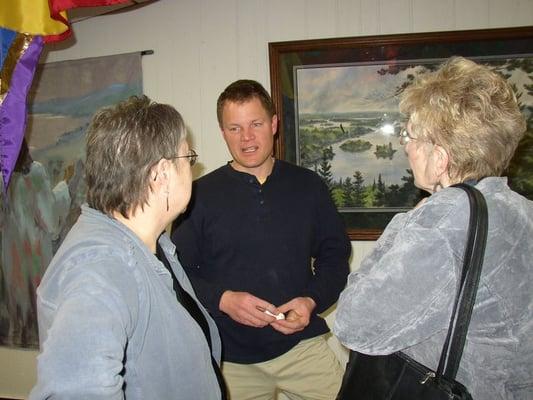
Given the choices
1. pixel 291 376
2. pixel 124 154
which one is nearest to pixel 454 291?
pixel 124 154

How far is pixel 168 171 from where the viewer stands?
952 millimetres

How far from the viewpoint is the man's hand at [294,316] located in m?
1.51

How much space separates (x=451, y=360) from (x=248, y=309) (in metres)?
0.83

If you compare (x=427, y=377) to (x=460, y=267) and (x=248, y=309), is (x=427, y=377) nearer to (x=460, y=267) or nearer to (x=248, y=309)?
(x=460, y=267)

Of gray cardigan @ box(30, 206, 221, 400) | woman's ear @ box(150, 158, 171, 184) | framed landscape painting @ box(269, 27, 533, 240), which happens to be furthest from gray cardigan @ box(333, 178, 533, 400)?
framed landscape painting @ box(269, 27, 533, 240)

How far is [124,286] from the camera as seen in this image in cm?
76

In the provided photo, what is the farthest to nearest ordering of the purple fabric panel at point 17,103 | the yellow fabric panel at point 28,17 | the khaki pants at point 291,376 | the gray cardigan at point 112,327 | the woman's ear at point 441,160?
1. the purple fabric panel at point 17,103
2. the yellow fabric panel at point 28,17
3. the khaki pants at point 291,376
4. the woman's ear at point 441,160
5. the gray cardigan at point 112,327

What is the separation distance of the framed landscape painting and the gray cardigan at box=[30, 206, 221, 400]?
1402 millimetres

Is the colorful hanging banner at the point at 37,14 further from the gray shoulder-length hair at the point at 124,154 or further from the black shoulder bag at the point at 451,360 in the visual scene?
the black shoulder bag at the point at 451,360

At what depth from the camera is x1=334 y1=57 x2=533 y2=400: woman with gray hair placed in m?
0.77

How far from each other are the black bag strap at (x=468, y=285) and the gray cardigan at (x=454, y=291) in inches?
0.6

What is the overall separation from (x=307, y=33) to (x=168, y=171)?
1527mm

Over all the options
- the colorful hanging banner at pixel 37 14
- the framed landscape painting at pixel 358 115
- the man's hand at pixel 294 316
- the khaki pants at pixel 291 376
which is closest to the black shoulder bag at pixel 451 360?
the man's hand at pixel 294 316

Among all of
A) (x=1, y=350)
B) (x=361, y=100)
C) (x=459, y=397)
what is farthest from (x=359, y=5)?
(x=1, y=350)
